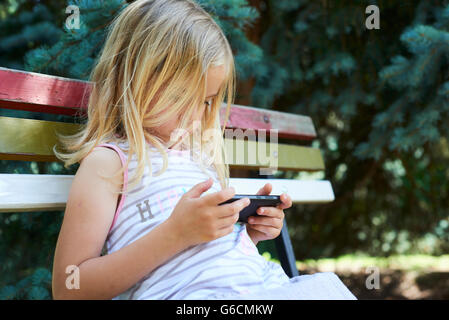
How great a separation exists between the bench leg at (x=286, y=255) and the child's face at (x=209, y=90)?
725mm

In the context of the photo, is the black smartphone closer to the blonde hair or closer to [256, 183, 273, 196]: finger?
[256, 183, 273, 196]: finger

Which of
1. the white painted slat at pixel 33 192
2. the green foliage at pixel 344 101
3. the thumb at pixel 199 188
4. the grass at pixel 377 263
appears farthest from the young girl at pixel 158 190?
the grass at pixel 377 263

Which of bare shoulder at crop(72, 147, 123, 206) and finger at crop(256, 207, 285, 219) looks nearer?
bare shoulder at crop(72, 147, 123, 206)

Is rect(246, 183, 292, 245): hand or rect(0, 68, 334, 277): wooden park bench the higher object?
rect(0, 68, 334, 277): wooden park bench

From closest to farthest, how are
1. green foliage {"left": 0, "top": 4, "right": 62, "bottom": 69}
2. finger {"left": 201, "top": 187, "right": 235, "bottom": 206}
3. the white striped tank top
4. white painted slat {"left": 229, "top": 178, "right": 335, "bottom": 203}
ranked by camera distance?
finger {"left": 201, "top": 187, "right": 235, "bottom": 206} → the white striped tank top → white painted slat {"left": 229, "top": 178, "right": 335, "bottom": 203} → green foliage {"left": 0, "top": 4, "right": 62, "bottom": 69}

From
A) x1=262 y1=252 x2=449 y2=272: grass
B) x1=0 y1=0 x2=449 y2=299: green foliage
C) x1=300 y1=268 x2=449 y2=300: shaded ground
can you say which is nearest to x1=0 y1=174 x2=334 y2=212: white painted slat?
x1=0 y1=0 x2=449 y2=299: green foliage

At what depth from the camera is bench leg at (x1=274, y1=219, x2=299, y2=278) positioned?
75.1 inches

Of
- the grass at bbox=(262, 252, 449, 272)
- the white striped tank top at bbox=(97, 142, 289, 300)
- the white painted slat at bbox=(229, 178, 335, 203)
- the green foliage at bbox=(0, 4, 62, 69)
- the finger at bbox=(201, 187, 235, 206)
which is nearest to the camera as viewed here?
the finger at bbox=(201, 187, 235, 206)

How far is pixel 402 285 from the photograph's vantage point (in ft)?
11.6

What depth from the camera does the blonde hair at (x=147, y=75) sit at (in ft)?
4.41

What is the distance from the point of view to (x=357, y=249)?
159 inches

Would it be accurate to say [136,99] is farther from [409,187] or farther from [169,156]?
[409,187]

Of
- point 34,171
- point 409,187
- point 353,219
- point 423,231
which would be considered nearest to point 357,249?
point 353,219

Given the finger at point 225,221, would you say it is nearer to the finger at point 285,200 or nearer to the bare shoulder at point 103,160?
the finger at point 285,200
